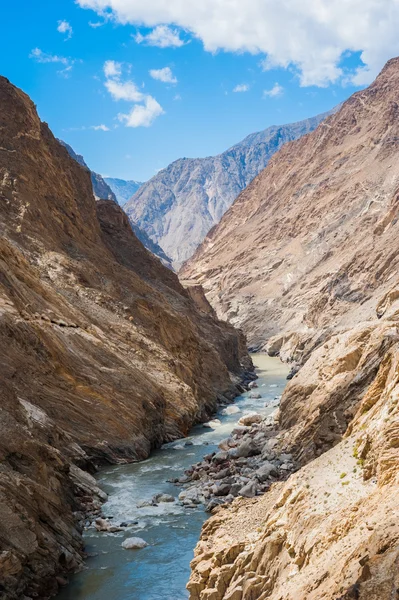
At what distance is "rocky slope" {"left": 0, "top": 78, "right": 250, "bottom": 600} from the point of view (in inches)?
638

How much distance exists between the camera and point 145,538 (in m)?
18.2

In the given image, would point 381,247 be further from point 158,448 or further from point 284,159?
point 284,159

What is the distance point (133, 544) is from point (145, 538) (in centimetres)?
80

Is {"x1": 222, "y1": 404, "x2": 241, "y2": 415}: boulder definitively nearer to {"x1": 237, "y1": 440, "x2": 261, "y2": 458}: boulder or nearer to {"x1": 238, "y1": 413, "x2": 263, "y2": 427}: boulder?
{"x1": 238, "y1": 413, "x2": 263, "y2": 427}: boulder

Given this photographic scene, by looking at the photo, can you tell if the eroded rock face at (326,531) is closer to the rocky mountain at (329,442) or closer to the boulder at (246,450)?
the rocky mountain at (329,442)

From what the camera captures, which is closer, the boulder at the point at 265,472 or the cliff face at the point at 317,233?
the boulder at the point at 265,472

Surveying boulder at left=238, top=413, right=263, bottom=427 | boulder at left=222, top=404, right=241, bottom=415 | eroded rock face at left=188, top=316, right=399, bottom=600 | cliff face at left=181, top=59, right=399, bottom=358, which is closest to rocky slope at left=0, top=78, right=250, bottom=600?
boulder at left=222, top=404, right=241, bottom=415

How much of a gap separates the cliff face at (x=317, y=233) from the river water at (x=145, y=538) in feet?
113

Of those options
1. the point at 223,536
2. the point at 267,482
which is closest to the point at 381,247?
the point at 267,482

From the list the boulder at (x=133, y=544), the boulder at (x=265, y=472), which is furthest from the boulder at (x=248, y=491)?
the boulder at (x=133, y=544)

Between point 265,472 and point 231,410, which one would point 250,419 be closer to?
point 231,410

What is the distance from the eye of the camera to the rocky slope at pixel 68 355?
16.2 meters

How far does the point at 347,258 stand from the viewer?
A: 275ft

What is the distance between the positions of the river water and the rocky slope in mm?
727
